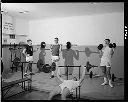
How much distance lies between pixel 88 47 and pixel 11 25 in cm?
165

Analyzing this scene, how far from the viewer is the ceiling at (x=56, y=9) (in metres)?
2.84

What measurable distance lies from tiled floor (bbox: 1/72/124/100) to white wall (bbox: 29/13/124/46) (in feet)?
2.61

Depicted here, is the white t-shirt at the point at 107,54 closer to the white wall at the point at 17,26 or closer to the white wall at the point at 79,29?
the white wall at the point at 79,29

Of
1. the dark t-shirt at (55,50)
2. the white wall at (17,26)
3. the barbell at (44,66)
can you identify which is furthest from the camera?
the dark t-shirt at (55,50)

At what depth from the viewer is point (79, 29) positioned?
126 inches

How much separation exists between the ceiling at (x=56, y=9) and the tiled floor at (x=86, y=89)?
117cm

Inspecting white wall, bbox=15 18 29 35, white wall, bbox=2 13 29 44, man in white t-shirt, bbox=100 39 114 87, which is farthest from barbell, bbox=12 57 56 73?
man in white t-shirt, bbox=100 39 114 87

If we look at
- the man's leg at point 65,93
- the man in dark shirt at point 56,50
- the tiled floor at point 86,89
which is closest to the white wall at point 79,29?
the man in dark shirt at point 56,50

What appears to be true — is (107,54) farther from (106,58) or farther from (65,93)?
(65,93)

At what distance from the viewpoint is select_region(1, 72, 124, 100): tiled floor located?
2.68 metres

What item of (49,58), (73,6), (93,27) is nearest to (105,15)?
(93,27)

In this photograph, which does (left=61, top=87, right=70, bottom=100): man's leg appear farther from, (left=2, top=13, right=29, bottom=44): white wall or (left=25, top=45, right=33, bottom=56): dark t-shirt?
(left=2, top=13, right=29, bottom=44): white wall

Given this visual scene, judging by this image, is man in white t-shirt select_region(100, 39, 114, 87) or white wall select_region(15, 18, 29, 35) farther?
man in white t-shirt select_region(100, 39, 114, 87)

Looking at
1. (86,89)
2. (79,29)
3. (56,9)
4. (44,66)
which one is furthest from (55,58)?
(56,9)
